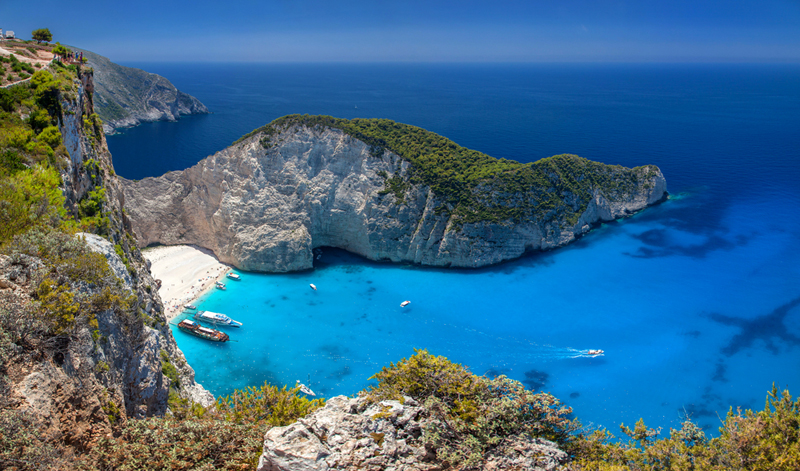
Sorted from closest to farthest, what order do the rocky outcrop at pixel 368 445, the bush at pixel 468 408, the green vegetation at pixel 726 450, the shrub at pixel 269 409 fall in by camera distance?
1. the rocky outcrop at pixel 368 445
2. the bush at pixel 468 408
3. the green vegetation at pixel 726 450
4. the shrub at pixel 269 409

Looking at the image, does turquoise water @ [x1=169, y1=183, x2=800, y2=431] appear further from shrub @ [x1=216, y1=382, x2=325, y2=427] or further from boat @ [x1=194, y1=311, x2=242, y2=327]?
shrub @ [x1=216, y1=382, x2=325, y2=427]

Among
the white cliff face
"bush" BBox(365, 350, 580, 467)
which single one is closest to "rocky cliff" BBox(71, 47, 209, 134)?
the white cliff face

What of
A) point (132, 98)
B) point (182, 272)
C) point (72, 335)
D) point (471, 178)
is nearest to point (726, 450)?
point (72, 335)

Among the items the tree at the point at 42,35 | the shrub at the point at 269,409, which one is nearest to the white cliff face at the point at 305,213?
the tree at the point at 42,35

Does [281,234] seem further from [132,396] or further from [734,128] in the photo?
[734,128]

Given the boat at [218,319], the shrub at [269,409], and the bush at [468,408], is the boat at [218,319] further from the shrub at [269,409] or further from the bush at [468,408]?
the bush at [468,408]

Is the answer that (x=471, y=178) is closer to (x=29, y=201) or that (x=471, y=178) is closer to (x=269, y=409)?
(x=269, y=409)
